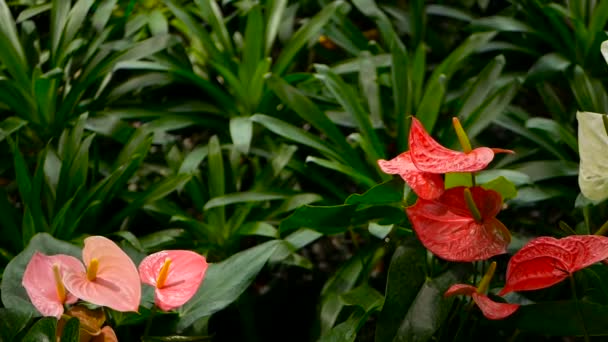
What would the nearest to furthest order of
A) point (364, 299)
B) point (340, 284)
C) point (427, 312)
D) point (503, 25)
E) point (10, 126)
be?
1. point (427, 312)
2. point (364, 299)
3. point (340, 284)
4. point (10, 126)
5. point (503, 25)

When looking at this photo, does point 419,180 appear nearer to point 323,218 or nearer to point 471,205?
point 471,205

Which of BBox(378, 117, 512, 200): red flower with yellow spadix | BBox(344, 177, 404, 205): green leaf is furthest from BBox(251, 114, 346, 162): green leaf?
BBox(378, 117, 512, 200): red flower with yellow spadix

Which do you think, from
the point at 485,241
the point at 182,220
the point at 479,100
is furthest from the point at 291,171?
the point at 485,241

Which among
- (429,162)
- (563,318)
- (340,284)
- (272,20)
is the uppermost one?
(429,162)

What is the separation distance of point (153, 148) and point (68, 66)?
23 cm

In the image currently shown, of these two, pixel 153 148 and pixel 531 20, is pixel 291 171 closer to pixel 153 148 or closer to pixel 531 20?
pixel 153 148

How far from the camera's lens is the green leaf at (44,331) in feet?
3.23

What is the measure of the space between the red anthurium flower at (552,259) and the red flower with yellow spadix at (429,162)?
0.41 feet

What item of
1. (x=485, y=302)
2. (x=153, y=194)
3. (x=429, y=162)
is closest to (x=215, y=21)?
(x=153, y=194)

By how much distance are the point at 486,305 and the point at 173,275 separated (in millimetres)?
370

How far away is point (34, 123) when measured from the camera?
1.55 m

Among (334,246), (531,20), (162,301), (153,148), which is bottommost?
(334,246)

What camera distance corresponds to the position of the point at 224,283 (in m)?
1.15

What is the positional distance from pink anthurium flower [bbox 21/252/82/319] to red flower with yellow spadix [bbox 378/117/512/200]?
0.40 meters
